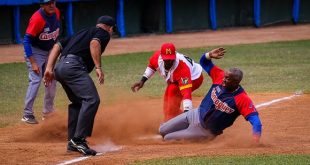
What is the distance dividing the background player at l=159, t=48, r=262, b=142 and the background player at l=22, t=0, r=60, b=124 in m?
2.41

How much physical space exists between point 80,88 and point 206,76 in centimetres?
850

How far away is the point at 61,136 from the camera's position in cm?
1130

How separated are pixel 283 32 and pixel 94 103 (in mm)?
19253

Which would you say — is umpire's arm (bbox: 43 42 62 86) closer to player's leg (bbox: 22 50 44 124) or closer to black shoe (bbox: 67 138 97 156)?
black shoe (bbox: 67 138 97 156)

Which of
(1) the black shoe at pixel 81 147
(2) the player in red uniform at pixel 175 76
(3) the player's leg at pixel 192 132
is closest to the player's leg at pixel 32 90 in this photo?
(2) the player in red uniform at pixel 175 76

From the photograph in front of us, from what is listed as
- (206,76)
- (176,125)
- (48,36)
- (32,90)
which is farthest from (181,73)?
(206,76)

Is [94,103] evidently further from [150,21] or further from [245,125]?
[150,21]

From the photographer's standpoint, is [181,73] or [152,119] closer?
[181,73]

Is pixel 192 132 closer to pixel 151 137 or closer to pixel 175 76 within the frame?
pixel 151 137

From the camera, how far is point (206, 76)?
58.6ft

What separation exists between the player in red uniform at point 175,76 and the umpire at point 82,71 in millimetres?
1290

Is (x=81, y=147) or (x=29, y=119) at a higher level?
(x=81, y=147)

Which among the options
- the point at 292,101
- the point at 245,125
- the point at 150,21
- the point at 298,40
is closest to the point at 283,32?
the point at 298,40

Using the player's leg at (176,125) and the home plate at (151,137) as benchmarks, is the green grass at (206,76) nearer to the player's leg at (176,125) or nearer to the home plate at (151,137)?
the home plate at (151,137)
